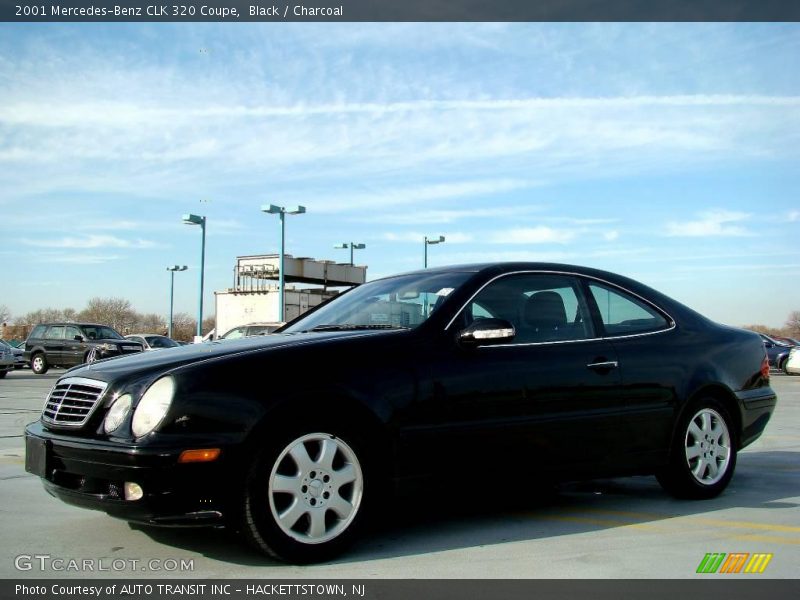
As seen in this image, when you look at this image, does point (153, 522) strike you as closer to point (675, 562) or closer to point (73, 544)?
point (73, 544)

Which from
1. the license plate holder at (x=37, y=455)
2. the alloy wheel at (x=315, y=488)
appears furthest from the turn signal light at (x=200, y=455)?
the license plate holder at (x=37, y=455)

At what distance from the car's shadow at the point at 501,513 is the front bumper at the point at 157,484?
0.43m

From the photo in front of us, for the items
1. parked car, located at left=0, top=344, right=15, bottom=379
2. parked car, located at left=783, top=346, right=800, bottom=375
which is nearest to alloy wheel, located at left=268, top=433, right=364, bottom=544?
parked car, located at left=0, top=344, right=15, bottom=379

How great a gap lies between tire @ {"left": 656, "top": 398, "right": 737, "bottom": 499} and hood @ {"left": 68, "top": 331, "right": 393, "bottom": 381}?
2323 millimetres

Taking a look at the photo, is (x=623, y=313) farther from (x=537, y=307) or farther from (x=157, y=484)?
(x=157, y=484)

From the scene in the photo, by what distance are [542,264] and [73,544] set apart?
318 centimetres

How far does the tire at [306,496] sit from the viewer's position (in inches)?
156

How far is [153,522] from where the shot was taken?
12.7ft

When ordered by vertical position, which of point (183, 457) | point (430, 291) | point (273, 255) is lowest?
point (183, 457)

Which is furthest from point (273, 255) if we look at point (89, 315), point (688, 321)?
point (89, 315)

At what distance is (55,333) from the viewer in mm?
29938

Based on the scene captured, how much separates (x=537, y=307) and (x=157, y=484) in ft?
8.26
